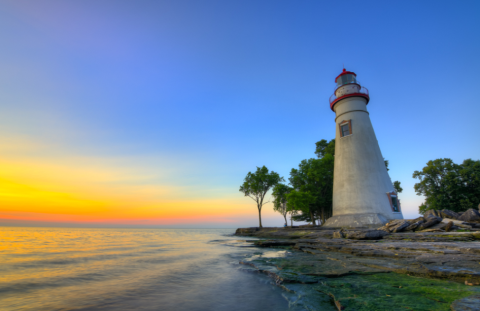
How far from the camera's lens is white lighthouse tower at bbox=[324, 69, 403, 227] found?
2355 centimetres

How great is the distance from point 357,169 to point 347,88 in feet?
32.9

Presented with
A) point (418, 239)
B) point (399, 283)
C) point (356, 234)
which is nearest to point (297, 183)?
point (356, 234)

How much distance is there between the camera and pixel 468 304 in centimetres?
374

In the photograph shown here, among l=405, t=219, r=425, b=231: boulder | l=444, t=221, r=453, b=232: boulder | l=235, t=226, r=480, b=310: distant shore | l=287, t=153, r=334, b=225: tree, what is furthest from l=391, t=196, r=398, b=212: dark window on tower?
l=235, t=226, r=480, b=310: distant shore

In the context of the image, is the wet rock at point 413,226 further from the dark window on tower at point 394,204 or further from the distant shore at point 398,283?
the distant shore at point 398,283

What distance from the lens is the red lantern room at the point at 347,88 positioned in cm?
2681

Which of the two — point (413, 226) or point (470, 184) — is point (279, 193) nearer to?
point (413, 226)

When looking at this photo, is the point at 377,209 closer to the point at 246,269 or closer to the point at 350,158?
the point at 350,158

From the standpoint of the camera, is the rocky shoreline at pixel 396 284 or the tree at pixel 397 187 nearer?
the rocky shoreline at pixel 396 284

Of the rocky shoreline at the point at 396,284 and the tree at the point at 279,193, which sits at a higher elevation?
the tree at the point at 279,193

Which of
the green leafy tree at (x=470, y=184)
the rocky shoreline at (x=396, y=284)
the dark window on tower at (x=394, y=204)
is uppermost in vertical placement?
the green leafy tree at (x=470, y=184)

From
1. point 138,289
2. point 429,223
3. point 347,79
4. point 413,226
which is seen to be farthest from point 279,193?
point 138,289

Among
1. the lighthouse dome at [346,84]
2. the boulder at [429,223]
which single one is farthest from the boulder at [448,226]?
the lighthouse dome at [346,84]

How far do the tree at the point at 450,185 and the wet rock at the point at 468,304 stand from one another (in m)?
38.3
